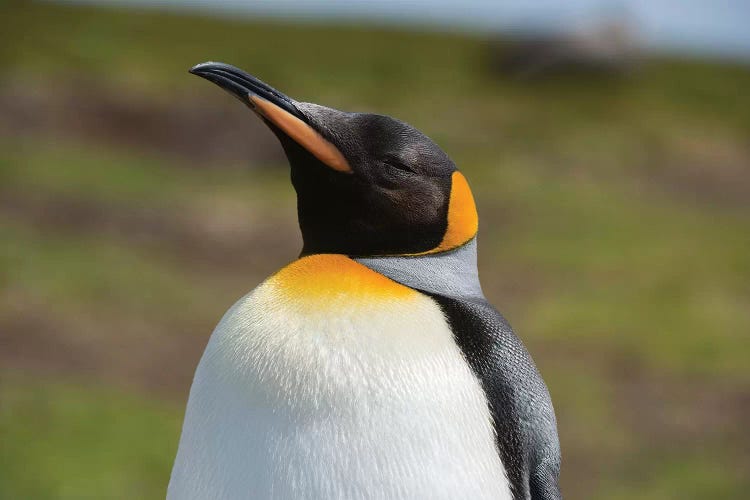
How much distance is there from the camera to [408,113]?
1431 cm

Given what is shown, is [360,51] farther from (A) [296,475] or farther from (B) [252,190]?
(A) [296,475]

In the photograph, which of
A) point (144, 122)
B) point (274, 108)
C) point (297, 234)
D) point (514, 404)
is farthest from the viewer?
point (144, 122)

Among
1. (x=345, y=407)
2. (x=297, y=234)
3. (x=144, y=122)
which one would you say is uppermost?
(x=345, y=407)

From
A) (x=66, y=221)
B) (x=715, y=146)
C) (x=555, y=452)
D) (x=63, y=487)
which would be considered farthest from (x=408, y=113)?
(x=555, y=452)

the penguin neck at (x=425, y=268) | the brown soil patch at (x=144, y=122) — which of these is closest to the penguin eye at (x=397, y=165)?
the penguin neck at (x=425, y=268)

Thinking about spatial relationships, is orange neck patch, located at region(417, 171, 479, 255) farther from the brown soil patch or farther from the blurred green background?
the brown soil patch

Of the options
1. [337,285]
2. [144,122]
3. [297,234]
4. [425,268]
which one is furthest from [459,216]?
[144,122]

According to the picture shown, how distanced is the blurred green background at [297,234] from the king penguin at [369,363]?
380cm

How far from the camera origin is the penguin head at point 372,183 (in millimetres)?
1540

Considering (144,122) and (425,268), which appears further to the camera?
(144,122)

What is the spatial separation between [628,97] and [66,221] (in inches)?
403

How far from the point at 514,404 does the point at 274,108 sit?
592mm

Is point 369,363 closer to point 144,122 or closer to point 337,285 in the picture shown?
point 337,285

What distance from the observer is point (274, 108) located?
148cm
